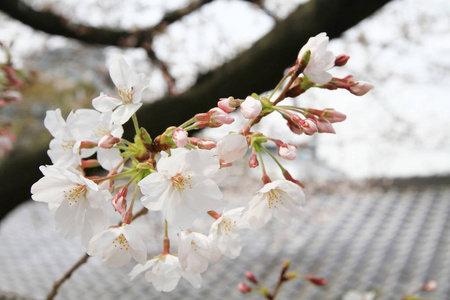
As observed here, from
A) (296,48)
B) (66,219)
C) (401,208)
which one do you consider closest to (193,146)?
(66,219)

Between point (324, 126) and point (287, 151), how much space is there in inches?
2.3

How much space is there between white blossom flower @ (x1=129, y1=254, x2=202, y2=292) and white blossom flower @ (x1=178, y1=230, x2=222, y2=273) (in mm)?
59

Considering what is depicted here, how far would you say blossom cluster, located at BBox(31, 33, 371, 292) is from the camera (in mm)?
550

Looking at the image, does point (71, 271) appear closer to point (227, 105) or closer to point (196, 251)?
point (196, 251)

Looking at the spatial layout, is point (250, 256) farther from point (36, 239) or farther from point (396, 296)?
point (36, 239)

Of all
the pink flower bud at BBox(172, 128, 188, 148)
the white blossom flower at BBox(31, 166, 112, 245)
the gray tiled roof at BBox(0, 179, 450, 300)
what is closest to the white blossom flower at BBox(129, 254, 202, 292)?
the white blossom flower at BBox(31, 166, 112, 245)

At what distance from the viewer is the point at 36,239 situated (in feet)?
25.1

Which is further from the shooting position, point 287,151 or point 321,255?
point 321,255

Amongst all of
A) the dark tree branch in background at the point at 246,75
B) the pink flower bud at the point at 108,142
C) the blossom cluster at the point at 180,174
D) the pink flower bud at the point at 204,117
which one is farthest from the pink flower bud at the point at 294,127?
the dark tree branch in background at the point at 246,75

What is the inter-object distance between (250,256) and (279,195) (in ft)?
19.5

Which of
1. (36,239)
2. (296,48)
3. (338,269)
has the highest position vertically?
(296,48)

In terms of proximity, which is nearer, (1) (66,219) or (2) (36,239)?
(1) (66,219)

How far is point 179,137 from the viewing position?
0.53 metres

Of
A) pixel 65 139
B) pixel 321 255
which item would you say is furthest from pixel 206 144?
pixel 321 255
